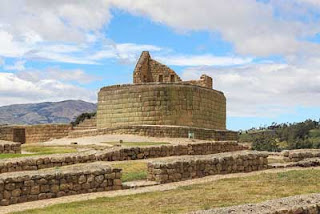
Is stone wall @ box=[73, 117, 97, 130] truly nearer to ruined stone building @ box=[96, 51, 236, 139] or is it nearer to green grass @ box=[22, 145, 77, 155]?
ruined stone building @ box=[96, 51, 236, 139]

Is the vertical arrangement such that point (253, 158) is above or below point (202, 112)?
below

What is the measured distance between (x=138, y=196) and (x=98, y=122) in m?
27.0

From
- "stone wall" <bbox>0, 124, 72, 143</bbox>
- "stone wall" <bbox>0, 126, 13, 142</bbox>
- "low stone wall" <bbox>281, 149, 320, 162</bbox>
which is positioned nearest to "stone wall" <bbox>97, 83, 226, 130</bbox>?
"stone wall" <bbox>0, 124, 72, 143</bbox>

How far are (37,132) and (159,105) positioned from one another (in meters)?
12.8

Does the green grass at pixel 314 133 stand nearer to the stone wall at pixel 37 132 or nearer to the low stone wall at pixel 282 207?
the stone wall at pixel 37 132

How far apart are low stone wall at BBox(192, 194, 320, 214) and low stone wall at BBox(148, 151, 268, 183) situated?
606 centimetres

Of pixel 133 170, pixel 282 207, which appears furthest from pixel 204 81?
pixel 282 207

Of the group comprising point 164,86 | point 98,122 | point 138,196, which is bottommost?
point 138,196

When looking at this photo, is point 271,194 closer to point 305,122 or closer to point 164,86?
point 164,86

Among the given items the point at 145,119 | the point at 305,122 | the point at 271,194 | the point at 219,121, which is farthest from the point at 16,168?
the point at 305,122

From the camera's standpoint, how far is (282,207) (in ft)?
27.8

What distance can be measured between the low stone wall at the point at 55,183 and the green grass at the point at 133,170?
4.90 feet

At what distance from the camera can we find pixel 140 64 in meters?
43.3

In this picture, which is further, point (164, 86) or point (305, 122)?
point (305, 122)
